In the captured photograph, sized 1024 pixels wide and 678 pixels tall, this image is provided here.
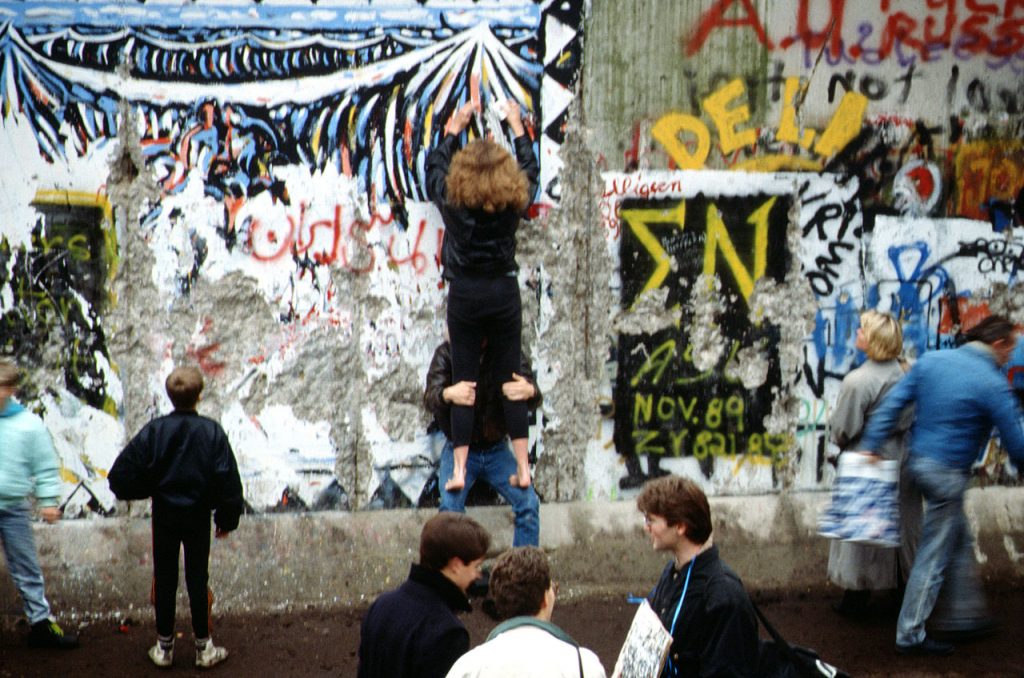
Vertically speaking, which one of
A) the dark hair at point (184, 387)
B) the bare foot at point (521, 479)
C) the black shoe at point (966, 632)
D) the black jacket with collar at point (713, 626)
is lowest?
the black shoe at point (966, 632)

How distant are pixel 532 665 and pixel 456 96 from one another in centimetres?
446

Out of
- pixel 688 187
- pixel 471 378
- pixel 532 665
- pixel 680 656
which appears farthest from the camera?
pixel 688 187

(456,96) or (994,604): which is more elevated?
(456,96)

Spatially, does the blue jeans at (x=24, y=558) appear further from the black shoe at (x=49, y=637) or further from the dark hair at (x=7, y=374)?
the dark hair at (x=7, y=374)

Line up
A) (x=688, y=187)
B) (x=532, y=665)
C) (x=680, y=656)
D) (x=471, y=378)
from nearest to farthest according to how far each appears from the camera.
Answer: (x=532, y=665) < (x=680, y=656) < (x=471, y=378) < (x=688, y=187)

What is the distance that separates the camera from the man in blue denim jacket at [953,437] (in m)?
6.29

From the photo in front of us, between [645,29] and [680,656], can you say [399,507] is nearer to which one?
[645,29]

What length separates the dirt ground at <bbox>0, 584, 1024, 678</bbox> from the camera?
6762mm

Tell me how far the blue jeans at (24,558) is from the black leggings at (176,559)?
0.69 metres

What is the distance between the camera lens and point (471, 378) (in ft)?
24.0

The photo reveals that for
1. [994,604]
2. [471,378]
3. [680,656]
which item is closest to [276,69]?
[471,378]

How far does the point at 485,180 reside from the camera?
7.00 m

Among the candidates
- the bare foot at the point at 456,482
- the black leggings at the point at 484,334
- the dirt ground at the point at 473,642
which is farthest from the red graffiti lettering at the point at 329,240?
the dirt ground at the point at 473,642

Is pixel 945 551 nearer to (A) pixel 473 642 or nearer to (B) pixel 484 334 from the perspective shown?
(A) pixel 473 642
